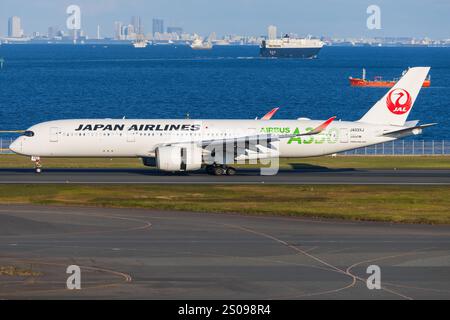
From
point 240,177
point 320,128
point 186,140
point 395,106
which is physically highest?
point 395,106

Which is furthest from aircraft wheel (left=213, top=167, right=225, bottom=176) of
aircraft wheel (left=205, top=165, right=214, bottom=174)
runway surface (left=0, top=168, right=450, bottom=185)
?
runway surface (left=0, top=168, right=450, bottom=185)

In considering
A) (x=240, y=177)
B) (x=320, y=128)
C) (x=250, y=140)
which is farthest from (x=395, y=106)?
(x=240, y=177)

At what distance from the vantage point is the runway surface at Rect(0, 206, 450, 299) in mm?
34031

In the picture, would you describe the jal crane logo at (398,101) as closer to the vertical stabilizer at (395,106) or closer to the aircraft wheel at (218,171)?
the vertical stabilizer at (395,106)

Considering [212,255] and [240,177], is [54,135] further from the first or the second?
[212,255]

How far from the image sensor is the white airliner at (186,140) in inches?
2781

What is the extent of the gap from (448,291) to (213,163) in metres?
38.4

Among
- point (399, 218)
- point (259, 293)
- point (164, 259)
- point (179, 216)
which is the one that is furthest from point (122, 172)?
point (259, 293)

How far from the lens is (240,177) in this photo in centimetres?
7056

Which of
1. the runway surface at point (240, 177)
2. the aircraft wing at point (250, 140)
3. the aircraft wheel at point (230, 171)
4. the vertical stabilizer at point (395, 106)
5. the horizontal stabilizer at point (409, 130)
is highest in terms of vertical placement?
the vertical stabilizer at point (395, 106)
